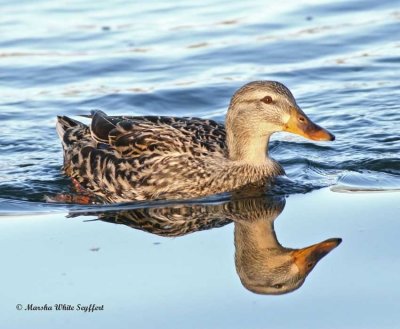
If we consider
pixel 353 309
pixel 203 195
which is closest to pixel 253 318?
pixel 353 309

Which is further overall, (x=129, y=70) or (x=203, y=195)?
(x=129, y=70)

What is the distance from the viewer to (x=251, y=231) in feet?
38.5

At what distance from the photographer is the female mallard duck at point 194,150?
41.4 ft

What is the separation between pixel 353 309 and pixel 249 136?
384 centimetres

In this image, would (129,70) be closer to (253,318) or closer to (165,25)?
(165,25)

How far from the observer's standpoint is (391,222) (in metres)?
11.5

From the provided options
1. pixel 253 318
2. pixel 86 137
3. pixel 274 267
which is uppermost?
pixel 86 137

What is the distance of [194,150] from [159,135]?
43 centimetres

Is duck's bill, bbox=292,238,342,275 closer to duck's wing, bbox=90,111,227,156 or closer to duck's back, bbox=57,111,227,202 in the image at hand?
duck's back, bbox=57,111,227,202

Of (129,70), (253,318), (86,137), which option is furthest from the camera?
(129,70)

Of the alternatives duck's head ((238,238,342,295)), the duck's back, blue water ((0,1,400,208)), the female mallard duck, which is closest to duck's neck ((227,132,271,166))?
the female mallard duck

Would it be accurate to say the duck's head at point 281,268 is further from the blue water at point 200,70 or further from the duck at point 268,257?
the blue water at point 200,70

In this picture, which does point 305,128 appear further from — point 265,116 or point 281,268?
point 281,268

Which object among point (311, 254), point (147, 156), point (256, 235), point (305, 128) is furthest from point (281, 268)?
point (147, 156)
